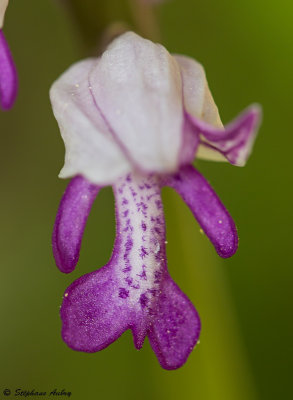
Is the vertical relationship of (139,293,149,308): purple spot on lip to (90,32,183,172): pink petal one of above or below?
below

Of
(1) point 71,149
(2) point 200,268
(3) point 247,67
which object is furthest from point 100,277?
(3) point 247,67

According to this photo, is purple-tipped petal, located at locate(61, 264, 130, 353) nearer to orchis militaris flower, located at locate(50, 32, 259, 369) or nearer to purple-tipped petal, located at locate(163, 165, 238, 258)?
orchis militaris flower, located at locate(50, 32, 259, 369)

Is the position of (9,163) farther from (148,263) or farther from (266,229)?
(148,263)

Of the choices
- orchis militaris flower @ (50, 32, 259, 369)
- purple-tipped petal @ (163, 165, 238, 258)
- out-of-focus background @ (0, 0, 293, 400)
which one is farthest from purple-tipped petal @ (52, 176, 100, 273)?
out-of-focus background @ (0, 0, 293, 400)

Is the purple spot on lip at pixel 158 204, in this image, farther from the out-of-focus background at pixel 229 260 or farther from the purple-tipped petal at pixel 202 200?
the out-of-focus background at pixel 229 260

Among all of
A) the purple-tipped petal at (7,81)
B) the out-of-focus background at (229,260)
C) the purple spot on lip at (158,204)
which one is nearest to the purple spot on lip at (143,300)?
the purple spot on lip at (158,204)

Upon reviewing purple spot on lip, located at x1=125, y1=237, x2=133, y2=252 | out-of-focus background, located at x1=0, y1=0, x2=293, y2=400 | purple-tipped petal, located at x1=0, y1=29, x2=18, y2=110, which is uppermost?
purple-tipped petal, located at x1=0, y1=29, x2=18, y2=110

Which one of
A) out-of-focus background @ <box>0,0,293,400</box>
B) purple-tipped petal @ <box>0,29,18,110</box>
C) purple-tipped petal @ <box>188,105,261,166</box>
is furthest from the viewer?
out-of-focus background @ <box>0,0,293,400</box>

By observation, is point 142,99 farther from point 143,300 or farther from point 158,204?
point 143,300

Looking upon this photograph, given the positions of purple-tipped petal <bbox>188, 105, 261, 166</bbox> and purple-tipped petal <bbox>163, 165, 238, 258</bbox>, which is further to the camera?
purple-tipped petal <bbox>163, 165, 238, 258</bbox>
